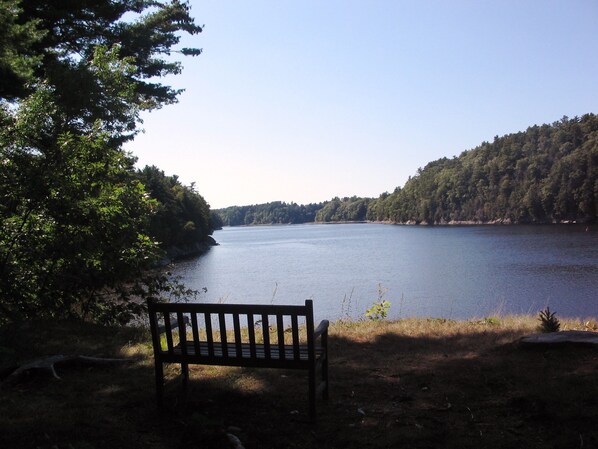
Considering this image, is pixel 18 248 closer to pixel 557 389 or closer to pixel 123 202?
pixel 123 202

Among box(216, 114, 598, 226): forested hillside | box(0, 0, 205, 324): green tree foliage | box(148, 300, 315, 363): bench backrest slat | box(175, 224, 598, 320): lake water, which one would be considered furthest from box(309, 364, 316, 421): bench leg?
box(216, 114, 598, 226): forested hillside

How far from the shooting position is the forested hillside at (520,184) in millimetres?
90688

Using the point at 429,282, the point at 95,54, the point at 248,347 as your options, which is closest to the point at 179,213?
the point at 429,282

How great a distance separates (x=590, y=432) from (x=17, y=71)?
7.48 metres

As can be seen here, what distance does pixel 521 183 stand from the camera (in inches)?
4225

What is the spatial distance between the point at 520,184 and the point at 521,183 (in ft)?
0.94

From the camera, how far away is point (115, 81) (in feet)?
22.7

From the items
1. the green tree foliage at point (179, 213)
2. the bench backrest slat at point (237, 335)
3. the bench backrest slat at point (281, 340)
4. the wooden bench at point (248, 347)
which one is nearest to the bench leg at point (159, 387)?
the wooden bench at point (248, 347)

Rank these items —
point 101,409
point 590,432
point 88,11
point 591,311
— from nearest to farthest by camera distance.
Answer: point 590,432, point 101,409, point 88,11, point 591,311

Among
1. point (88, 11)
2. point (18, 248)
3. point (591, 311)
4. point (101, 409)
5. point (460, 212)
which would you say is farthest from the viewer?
point (460, 212)

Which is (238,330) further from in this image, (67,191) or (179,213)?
(179,213)

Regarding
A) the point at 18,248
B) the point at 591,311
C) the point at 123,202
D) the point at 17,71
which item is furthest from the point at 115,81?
the point at 591,311

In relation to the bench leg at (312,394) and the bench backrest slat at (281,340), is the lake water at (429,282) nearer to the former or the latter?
the bench backrest slat at (281,340)

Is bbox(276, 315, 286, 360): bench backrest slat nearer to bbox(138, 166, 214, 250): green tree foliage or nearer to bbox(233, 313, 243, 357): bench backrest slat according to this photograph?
bbox(233, 313, 243, 357): bench backrest slat
